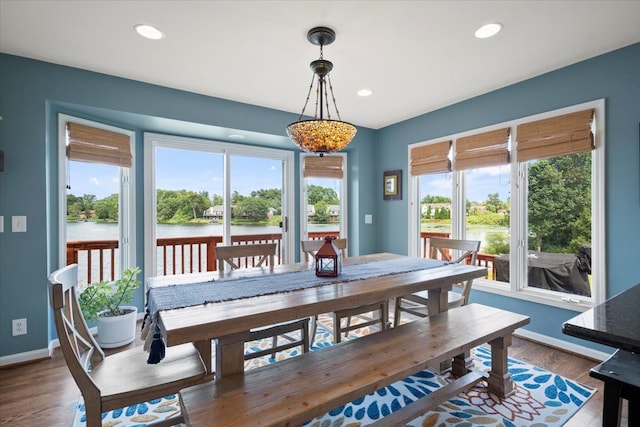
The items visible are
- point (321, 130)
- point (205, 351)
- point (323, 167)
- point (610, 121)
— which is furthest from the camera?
point (323, 167)

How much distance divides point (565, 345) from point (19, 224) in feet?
15.7

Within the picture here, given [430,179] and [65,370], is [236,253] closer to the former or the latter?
[65,370]

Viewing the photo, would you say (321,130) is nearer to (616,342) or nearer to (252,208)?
(616,342)

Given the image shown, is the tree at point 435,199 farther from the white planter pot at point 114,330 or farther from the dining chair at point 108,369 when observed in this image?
the white planter pot at point 114,330

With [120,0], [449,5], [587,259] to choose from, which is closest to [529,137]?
[587,259]

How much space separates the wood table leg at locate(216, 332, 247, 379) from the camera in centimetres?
151

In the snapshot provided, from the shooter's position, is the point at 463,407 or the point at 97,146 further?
the point at 97,146

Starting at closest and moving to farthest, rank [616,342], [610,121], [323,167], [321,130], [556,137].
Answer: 1. [616,342]
2. [321,130]
3. [610,121]
4. [556,137]
5. [323,167]

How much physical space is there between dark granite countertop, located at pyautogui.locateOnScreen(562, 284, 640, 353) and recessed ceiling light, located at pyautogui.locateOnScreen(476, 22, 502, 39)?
1881 millimetres

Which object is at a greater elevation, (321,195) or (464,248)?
(321,195)

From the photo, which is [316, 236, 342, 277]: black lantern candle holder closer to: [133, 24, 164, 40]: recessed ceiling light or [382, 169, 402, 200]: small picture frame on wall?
[133, 24, 164, 40]: recessed ceiling light

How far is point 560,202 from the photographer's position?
113 inches

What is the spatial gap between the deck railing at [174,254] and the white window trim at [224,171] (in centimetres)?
17

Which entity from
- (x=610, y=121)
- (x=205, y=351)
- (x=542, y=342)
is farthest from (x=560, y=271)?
(x=205, y=351)
